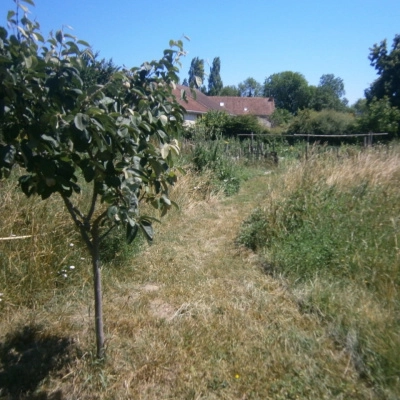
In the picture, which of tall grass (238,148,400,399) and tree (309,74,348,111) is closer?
tall grass (238,148,400,399)

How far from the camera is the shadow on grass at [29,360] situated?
2.43m

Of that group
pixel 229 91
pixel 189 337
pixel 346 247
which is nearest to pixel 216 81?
pixel 229 91

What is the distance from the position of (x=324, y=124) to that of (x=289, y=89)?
49.5 metres

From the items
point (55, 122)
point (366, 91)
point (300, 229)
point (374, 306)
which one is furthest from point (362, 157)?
point (366, 91)

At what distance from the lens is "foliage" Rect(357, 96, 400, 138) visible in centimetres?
1812

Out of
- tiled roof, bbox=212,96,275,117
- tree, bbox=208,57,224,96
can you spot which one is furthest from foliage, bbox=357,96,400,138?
tree, bbox=208,57,224,96

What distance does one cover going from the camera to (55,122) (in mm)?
1686

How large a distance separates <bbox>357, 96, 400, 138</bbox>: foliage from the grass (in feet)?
54.9

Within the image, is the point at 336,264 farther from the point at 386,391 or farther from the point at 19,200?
the point at 19,200

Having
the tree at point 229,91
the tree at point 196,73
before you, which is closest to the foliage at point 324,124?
the tree at point 196,73

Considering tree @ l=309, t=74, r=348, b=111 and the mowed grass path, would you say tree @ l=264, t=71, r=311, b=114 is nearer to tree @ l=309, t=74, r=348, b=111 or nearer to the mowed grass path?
tree @ l=309, t=74, r=348, b=111

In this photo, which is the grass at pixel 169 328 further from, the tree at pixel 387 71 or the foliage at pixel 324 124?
the tree at pixel 387 71

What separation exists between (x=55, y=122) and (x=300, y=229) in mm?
3644

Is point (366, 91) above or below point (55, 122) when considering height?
above
